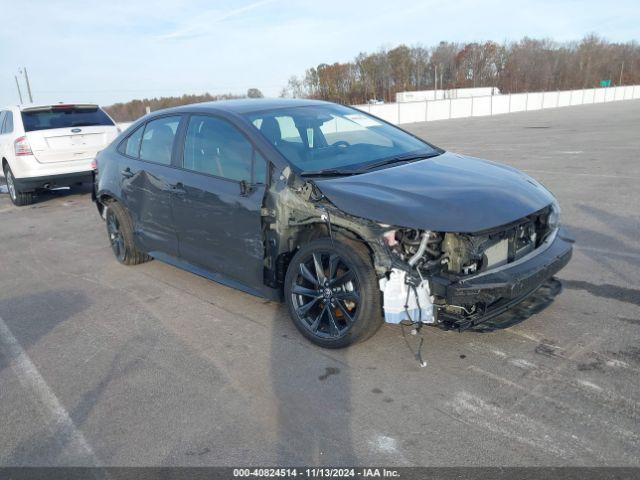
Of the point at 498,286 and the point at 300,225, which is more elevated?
the point at 300,225

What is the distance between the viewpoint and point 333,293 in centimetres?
356

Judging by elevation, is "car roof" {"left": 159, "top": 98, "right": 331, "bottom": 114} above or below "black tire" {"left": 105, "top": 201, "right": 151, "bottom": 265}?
above

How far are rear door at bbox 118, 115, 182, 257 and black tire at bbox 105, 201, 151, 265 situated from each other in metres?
0.17

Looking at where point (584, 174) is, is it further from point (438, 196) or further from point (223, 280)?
point (223, 280)

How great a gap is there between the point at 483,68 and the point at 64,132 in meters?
106

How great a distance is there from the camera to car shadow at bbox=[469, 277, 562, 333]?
3309mm

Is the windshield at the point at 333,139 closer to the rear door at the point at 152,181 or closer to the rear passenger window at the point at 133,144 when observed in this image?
the rear door at the point at 152,181

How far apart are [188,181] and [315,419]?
2.41 m

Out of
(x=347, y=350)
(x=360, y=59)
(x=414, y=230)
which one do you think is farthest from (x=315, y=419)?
(x=360, y=59)

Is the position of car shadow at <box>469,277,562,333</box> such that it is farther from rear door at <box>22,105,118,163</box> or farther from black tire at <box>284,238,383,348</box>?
rear door at <box>22,105,118,163</box>

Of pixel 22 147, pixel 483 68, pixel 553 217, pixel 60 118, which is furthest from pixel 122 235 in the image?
pixel 483 68

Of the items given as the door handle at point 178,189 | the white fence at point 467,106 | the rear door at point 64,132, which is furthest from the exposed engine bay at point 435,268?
the white fence at point 467,106

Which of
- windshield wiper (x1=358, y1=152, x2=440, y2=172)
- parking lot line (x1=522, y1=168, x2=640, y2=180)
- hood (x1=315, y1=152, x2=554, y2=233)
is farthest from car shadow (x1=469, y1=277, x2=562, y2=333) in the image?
parking lot line (x1=522, y1=168, x2=640, y2=180)

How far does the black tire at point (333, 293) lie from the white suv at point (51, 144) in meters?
7.26
